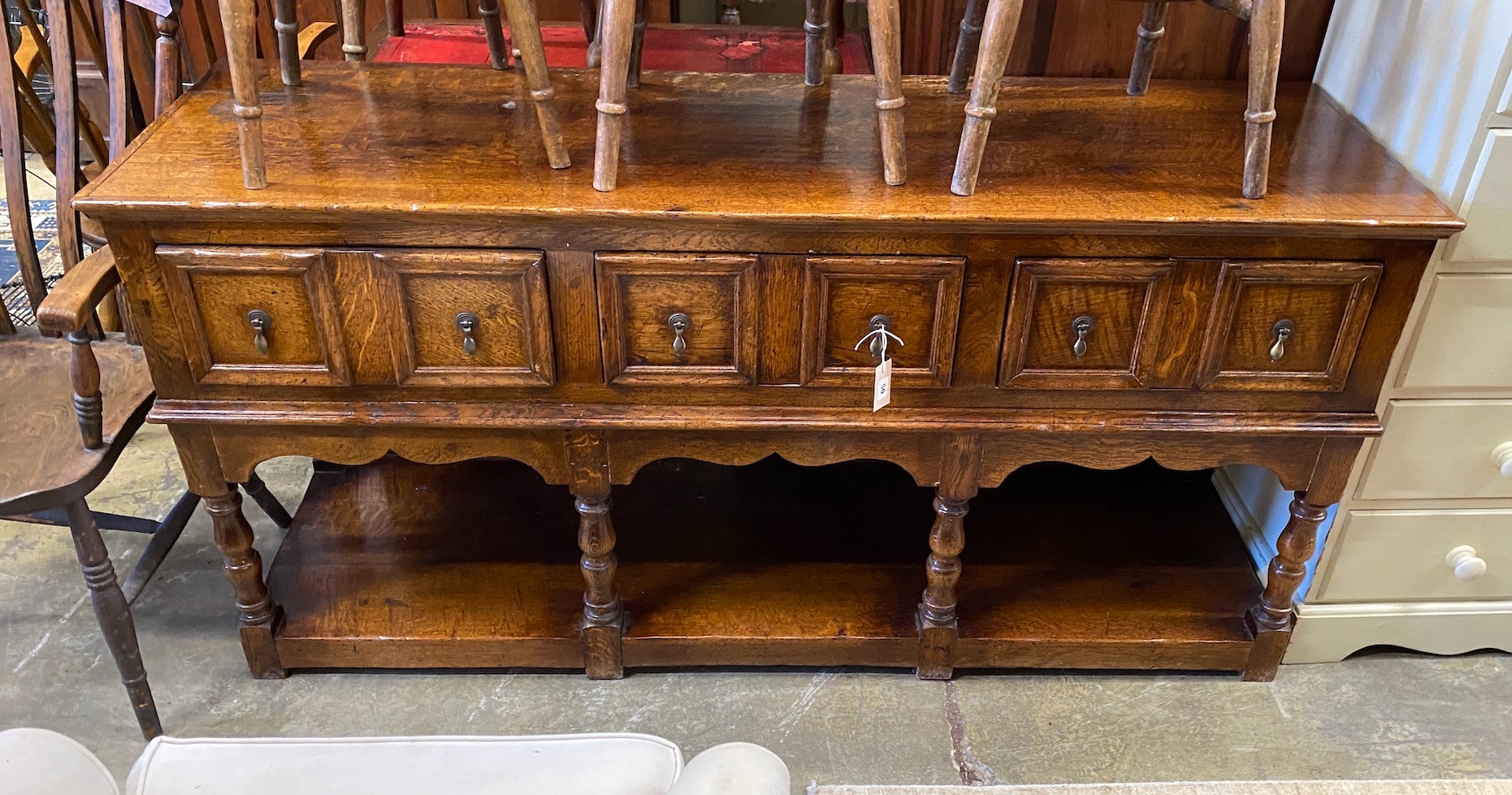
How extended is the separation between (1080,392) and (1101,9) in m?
0.75

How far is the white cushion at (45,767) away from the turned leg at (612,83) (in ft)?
2.91

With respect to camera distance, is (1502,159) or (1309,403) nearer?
(1502,159)

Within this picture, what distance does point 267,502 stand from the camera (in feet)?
7.57

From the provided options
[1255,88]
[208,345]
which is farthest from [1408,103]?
[208,345]

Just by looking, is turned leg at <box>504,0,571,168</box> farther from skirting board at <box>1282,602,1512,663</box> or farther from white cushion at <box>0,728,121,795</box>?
skirting board at <box>1282,602,1512,663</box>

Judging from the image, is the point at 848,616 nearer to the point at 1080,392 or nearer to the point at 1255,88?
the point at 1080,392

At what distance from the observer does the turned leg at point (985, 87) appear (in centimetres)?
148

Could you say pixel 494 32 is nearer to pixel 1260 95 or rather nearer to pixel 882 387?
pixel 882 387

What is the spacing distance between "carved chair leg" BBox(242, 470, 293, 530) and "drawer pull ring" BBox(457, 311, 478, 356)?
837 mm

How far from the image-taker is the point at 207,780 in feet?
3.89

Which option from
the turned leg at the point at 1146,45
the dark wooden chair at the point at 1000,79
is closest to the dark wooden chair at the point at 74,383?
the dark wooden chair at the point at 1000,79

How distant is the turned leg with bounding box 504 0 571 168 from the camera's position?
151 cm

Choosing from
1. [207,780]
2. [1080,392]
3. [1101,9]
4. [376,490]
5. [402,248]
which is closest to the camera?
[207,780]

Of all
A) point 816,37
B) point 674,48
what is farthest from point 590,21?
point 816,37
